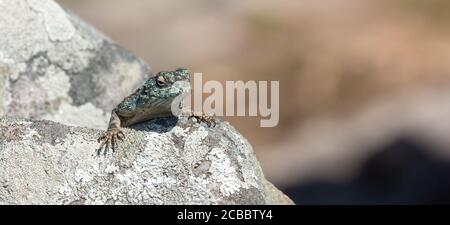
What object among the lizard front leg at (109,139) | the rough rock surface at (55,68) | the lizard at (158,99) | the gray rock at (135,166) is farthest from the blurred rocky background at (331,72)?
the lizard front leg at (109,139)

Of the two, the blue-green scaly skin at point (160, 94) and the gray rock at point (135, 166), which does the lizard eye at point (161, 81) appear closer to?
the blue-green scaly skin at point (160, 94)

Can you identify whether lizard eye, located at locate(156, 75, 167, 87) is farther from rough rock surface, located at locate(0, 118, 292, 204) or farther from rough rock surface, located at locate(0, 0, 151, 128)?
rough rock surface, located at locate(0, 0, 151, 128)

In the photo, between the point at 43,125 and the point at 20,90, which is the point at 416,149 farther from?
the point at 43,125

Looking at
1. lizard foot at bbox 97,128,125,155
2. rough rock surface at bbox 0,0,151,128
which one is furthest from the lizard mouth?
rough rock surface at bbox 0,0,151,128

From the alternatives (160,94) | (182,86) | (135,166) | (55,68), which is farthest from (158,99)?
(55,68)

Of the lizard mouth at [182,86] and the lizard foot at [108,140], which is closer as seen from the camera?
the lizard foot at [108,140]
